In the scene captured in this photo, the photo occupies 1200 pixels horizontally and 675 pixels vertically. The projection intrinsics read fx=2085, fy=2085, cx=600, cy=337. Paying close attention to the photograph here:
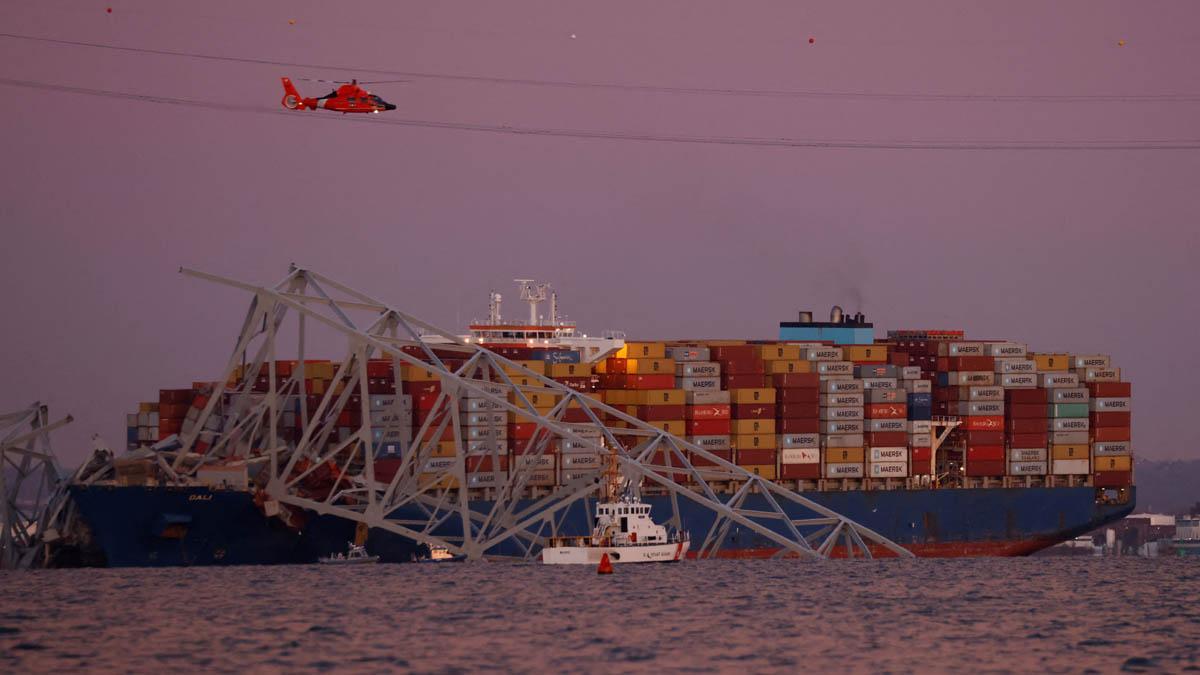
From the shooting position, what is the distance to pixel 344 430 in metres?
101

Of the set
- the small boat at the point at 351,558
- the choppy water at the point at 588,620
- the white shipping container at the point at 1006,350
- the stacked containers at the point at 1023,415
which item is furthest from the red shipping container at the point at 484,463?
the white shipping container at the point at 1006,350

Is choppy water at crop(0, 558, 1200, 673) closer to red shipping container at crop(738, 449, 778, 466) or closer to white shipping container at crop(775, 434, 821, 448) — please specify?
red shipping container at crop(738, 449, 778, 466)

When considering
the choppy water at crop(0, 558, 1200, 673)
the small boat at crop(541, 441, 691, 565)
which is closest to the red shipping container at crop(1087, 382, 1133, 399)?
the choppy water at crop(0, 558, 1200, 673)

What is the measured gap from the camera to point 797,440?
111 m

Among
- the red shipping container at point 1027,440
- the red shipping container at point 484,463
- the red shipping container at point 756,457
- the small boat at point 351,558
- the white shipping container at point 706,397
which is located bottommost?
the small boat at point 351,558

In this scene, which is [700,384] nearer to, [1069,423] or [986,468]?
[986,468]

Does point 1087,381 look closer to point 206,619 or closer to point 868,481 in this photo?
point 868,481

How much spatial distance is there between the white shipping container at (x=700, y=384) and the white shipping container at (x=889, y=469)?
32.5ft

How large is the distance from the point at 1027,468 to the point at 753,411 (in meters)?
17.1

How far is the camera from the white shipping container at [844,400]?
368 feet

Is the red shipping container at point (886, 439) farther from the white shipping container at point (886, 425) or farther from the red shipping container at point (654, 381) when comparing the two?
the red shipping container at point (654, 381)

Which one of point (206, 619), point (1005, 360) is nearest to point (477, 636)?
point (206, 619)

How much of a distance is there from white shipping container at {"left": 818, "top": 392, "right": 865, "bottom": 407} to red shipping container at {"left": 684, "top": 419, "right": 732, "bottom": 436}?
6.03m

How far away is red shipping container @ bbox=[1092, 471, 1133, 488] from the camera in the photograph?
119 m
